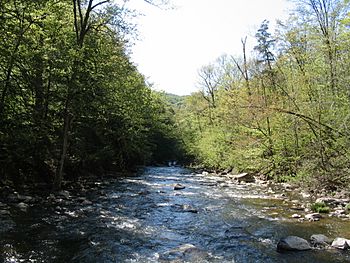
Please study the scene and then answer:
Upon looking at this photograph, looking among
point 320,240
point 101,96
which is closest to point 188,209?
point 320,240

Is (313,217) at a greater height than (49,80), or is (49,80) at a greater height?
(49,80)

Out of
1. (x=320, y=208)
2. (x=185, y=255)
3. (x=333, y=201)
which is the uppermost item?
(x=185, y=255)

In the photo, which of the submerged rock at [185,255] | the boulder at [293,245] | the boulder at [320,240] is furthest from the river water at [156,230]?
the boulder at [320,240]

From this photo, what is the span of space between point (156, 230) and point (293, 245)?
4119 mm

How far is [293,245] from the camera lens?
27.6ft

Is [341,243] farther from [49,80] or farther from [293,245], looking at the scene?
[49,80]

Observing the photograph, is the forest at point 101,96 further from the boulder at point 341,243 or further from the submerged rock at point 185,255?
the submerged rock at point 185,255

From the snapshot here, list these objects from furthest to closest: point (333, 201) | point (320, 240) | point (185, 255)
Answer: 1. point (333, 201)
2. point (320, 240)
3. point (185, 255)

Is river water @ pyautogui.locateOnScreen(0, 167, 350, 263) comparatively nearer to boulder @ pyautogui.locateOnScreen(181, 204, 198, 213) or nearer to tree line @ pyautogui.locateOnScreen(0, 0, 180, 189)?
boulder @ pyautogui.locateOnScreen(181, 204, 198, 213)

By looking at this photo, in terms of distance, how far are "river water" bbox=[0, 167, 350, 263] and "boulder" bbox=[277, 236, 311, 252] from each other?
0.25 metres

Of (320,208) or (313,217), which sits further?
(320,208)

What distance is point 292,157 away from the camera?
18797 mm

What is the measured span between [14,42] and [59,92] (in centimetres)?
426

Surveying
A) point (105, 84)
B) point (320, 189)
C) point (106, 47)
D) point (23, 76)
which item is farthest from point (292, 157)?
point (23, 76)
